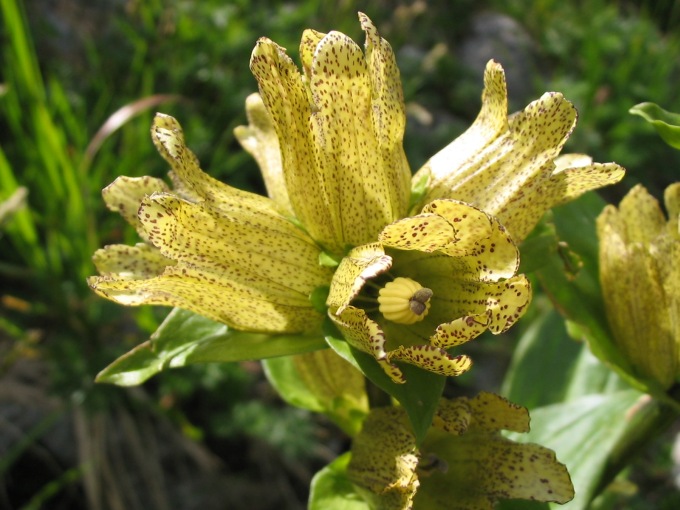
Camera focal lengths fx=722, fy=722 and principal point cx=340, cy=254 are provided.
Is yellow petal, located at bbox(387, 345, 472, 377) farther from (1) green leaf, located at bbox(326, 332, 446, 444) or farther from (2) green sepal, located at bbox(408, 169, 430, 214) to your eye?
(2) green sepal, located at bbox(408, 169, 430, 214)

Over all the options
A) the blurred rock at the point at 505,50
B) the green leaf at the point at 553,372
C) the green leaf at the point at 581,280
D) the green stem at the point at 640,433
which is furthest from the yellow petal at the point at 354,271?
the blurred rock at the point at 505,50

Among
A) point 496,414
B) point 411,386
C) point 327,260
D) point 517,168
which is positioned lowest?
point 496,414

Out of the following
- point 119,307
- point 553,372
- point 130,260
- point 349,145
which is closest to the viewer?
point 349,145

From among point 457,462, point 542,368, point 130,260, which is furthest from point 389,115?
point 542,368

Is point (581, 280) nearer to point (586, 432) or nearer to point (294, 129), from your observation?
point (586, 432)

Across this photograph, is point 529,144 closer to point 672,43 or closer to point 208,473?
point 208,473

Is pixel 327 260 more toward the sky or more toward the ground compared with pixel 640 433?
more toward the sky
